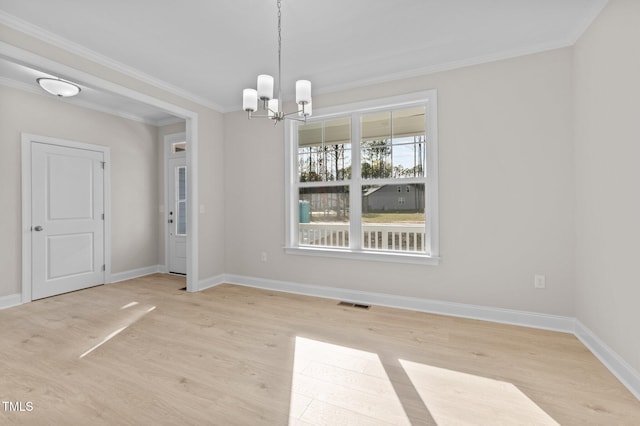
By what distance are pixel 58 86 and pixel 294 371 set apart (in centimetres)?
400

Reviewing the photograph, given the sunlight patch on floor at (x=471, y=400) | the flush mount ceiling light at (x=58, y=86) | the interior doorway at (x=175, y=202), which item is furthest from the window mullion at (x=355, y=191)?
the flush mount ceiling light at (x=58, y=86)

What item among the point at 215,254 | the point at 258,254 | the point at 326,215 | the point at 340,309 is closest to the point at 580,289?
the point at 340,309

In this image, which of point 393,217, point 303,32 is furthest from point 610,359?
point 303,32

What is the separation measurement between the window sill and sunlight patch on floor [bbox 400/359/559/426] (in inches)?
51.9

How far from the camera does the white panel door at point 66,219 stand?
12.6 ft

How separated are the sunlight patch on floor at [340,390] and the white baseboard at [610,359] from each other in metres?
1.52

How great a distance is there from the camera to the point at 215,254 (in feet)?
14.7

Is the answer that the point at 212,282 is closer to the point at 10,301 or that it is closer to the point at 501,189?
the point at 10,301

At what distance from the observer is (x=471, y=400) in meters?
1.80

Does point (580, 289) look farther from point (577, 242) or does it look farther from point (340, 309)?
point (340, 309)

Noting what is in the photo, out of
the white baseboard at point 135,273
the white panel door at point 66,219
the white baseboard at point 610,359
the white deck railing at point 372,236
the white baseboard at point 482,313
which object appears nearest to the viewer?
the white baseboard at point 610,359

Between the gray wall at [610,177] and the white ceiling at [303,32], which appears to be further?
the white ceiling at [303,32]

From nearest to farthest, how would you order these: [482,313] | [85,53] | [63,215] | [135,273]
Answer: [85,53] → [482,313] → [63,215] → [135,273]

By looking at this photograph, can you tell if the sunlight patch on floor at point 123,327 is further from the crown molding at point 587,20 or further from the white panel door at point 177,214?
the crown molding at point 587,20
